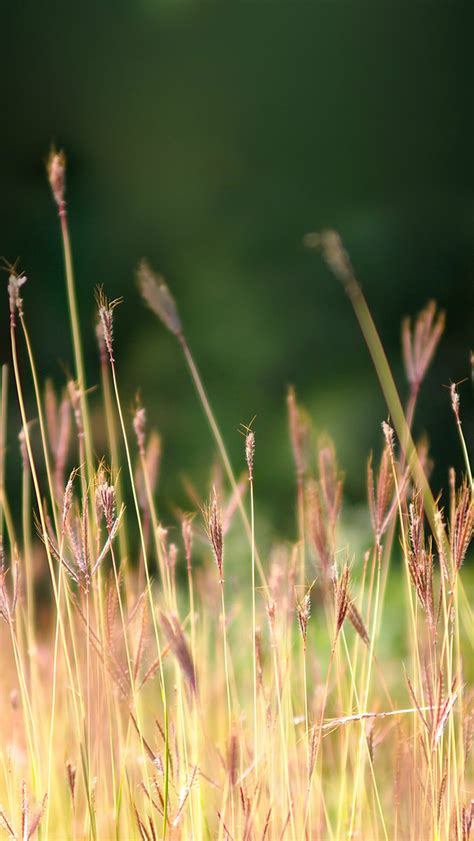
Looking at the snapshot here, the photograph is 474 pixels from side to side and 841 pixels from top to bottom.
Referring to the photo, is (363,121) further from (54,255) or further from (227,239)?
(54,255)

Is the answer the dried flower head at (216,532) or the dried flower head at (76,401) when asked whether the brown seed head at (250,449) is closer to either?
the dried flower head at (216,532)

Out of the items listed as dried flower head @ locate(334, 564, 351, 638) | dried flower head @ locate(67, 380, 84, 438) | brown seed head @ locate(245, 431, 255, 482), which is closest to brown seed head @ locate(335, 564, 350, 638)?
dried flower head @ locate(334, 564, 351, 638)

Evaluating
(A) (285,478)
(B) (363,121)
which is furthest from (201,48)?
(A) (285,478)

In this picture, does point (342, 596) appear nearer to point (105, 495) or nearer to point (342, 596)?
point (342, 596)

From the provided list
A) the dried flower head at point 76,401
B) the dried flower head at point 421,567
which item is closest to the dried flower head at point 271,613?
the dried flower head at point 421,567

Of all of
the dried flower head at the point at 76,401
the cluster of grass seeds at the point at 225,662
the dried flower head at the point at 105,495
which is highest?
the dried flower head at the point at 76,401

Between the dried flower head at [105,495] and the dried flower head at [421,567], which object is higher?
the dried flower head at [105,495]

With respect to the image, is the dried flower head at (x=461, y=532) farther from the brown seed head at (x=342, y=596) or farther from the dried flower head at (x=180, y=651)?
the dried flower head at (x=180, y=651)

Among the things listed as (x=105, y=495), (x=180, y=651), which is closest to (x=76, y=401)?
(x=105, y=495)

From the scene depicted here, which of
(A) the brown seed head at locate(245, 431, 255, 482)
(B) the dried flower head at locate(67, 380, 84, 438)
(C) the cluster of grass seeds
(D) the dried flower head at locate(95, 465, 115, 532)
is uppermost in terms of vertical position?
(B) the dried flower head at locate(67, 380, 84, 438)

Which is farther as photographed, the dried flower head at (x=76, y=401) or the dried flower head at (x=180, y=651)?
the dried flower head at (x=76, y=401)

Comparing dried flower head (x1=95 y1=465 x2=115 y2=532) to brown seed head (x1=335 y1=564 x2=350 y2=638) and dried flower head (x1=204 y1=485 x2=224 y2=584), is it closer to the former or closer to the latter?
dried flower head (x1=204 y1=485 x2=224 y2=584)
